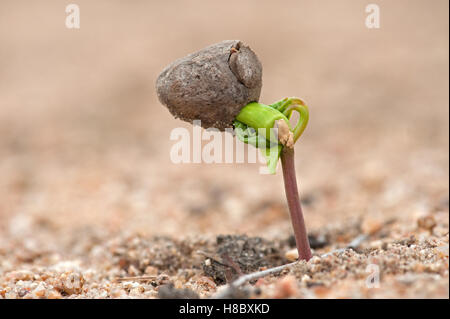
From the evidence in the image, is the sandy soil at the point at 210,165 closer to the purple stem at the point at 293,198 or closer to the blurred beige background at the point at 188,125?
the blurred beige background at the point at 188,125

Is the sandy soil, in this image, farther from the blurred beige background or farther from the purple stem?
the purple stem

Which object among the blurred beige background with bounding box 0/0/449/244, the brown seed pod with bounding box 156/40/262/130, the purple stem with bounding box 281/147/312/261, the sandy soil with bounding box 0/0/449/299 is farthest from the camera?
the blurred beige background with bounding box 0/0/449/244

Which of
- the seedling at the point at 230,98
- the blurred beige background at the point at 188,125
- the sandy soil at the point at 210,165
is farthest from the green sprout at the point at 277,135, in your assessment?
the blurred beige background at the point at 188,125

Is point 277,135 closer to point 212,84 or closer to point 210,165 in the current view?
point 212,84

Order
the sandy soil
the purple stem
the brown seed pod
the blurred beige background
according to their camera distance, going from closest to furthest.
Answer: the brown seed pod, the purple stem, the sandy soil, the blurred beige background

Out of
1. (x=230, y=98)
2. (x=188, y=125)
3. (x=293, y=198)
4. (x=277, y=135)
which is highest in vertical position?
(x=188, y=125)

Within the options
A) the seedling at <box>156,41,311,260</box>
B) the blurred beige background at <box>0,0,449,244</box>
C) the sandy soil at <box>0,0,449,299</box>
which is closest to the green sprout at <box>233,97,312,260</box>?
the seedling at <box>156,41,311,260</box>

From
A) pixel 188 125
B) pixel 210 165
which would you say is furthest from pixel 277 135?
pixel 188 125

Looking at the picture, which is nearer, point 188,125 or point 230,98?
point 230,98
